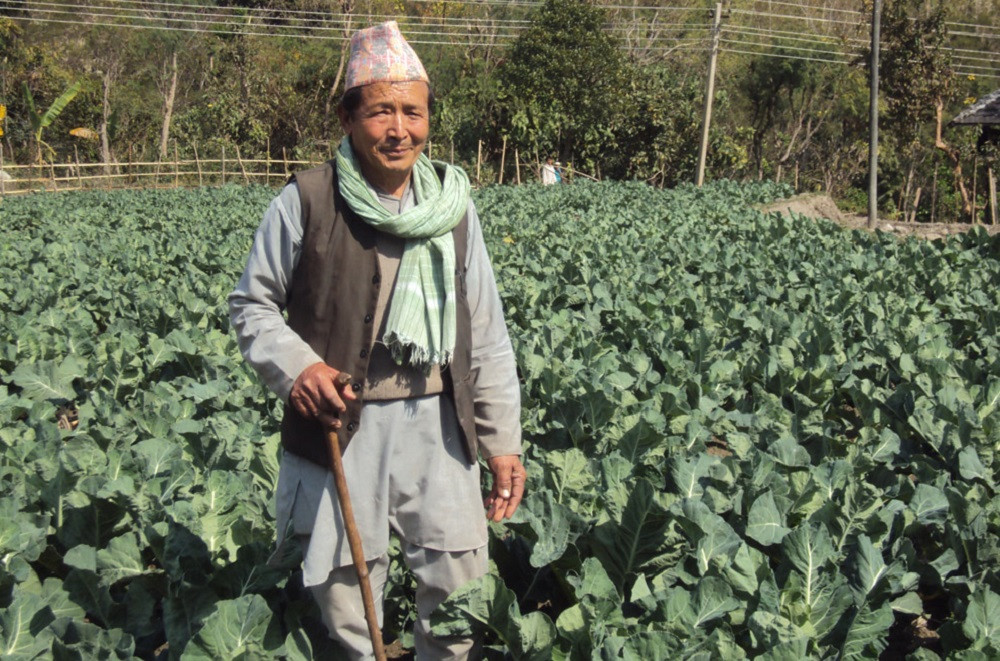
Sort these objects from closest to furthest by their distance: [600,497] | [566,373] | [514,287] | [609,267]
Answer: [600,497]
[566,373]
[514,287]
[609,267]

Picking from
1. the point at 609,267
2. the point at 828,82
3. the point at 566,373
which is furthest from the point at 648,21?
the point at 566,373

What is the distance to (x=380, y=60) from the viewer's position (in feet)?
7.94

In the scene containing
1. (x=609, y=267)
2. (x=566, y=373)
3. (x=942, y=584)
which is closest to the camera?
(x=942, y=584)

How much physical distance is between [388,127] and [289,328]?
538 mm

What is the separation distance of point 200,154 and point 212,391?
3155cm

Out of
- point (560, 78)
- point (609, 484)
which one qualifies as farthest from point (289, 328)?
point (560, 78)

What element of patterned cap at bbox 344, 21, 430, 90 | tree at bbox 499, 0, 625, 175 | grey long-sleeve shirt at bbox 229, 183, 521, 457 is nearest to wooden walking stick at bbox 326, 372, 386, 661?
grey long-sleeve shirt at bbox 229, 183, 521, 457

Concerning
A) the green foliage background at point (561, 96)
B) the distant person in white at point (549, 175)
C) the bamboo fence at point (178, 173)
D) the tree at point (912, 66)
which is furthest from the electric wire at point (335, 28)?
the distant person in white at point (549, 175)

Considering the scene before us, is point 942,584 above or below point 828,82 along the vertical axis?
below

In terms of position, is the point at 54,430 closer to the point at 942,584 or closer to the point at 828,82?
the point at 942,584

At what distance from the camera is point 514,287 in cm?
800

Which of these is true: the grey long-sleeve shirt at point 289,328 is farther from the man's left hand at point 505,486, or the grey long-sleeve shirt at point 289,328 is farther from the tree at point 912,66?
the tree at point 912,66

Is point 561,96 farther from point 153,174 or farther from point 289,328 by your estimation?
point 289,328

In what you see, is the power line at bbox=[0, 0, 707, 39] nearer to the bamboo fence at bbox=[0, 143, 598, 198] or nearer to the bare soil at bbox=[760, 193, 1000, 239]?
the bamboo fence at bbox=[0, 143, 598, 198]
